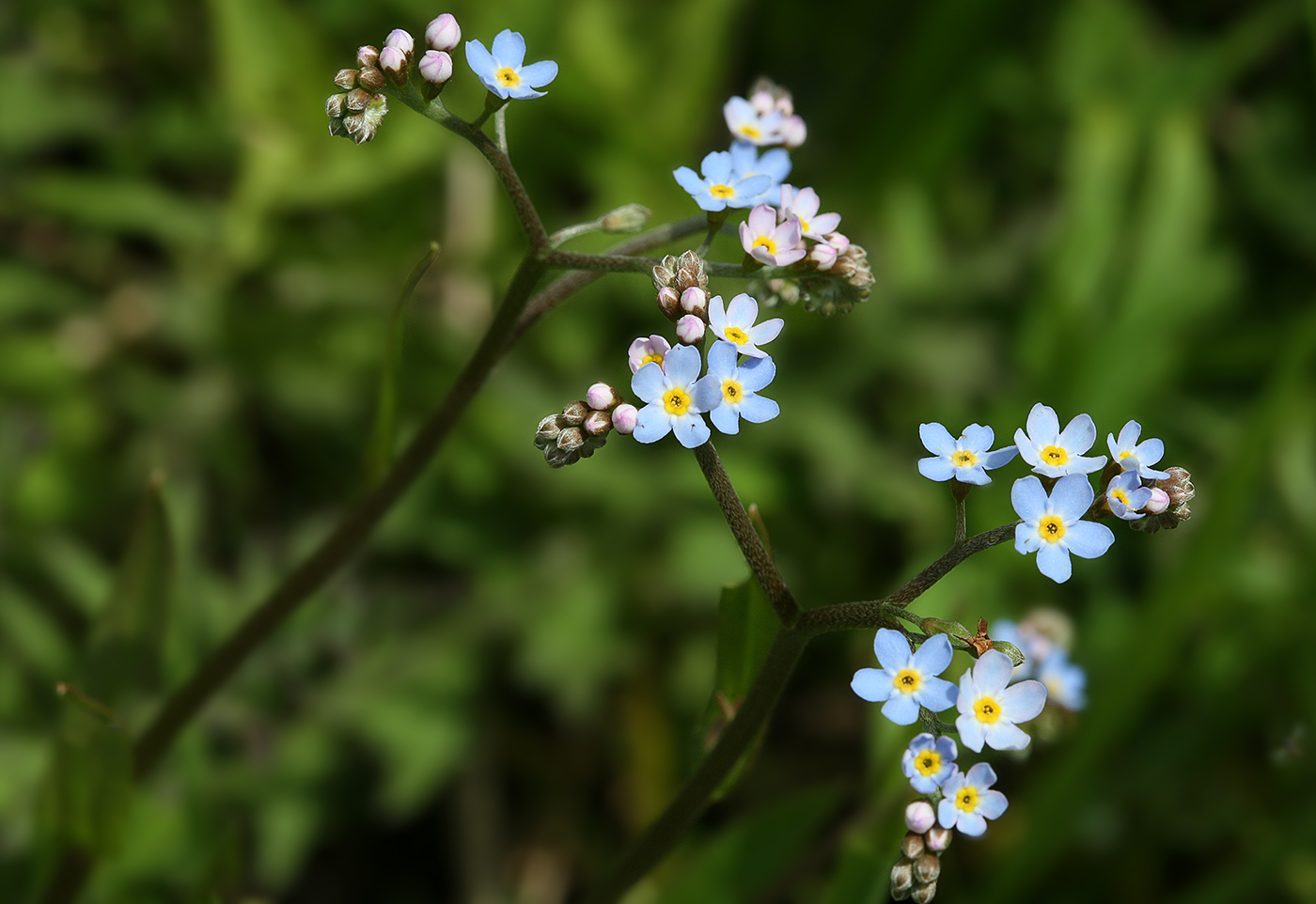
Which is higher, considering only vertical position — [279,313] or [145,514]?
[279,313]

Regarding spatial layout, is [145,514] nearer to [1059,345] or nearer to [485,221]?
[485,221]

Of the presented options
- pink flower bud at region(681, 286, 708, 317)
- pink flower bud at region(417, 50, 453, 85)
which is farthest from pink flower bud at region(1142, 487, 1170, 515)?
pink flower bud at region(417, 50, 453, 85)

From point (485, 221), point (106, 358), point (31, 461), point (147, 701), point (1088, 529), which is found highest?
A: point (485, 221)

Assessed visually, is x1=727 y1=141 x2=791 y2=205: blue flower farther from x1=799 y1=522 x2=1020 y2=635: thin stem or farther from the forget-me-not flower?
x1=799 y1=522 x2=1020 y2=635: thin stem

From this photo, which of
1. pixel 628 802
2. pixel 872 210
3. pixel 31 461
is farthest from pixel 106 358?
pixel 872 210

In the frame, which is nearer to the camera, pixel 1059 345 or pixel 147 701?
pixel 147 701

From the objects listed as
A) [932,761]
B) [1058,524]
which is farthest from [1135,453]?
[932,761]

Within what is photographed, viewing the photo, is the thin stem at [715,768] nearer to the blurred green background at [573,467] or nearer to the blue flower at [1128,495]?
the blue flower at [1128,495]

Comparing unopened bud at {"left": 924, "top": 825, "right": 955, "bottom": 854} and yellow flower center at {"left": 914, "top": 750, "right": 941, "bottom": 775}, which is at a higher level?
yellow flower center at {"left": 914, "top": 750, "right": 941, "bottom": 775}

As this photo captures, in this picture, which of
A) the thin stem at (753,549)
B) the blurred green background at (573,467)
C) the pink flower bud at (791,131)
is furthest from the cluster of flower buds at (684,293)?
the blurred green background at (573,467)
